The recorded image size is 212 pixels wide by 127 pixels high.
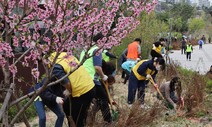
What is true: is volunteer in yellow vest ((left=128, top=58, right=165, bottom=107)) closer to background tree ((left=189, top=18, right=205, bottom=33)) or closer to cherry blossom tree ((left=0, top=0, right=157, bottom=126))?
cherry blossom tree ((left=0, top=0, right=157, bottom=126))

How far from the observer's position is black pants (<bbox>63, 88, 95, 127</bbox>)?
162 inches

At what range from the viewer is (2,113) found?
2.60 m

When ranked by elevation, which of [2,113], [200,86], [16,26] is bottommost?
[200,86]

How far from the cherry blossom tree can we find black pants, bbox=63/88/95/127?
1019 millimetres

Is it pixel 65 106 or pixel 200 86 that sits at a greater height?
pixel 65 106

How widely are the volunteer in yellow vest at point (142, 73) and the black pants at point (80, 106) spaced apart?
2301mm

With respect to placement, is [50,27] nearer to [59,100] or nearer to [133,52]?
[59,100]

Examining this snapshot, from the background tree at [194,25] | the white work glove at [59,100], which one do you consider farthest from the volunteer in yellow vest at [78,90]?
the background tree at [194,25]

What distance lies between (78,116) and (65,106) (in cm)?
20

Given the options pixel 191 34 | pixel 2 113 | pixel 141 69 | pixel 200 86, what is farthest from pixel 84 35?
pixel 191 34

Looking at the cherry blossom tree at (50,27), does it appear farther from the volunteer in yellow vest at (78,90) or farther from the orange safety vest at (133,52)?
the orange safety vest at (133,52)

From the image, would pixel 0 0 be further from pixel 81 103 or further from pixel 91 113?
pixel 91 113

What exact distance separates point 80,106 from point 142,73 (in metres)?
2.89

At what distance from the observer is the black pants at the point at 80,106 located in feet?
13.5
